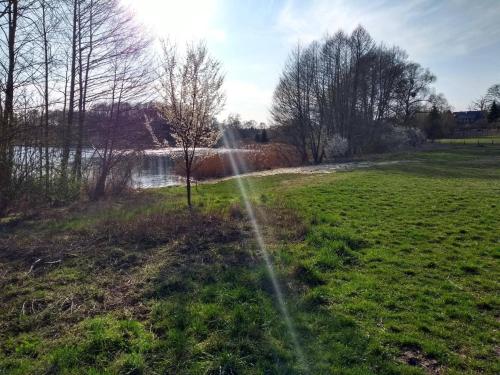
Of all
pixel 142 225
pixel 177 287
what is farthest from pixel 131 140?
pixel 177 287

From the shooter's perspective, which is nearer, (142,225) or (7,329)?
(7,329)

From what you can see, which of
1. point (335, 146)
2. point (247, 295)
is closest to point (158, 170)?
point (335, 146)

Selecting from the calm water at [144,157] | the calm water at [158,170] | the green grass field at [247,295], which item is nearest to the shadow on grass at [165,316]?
the green grass field at [247,295]

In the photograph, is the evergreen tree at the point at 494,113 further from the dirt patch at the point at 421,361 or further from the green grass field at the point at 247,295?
the dirt patch at the point at 421,361

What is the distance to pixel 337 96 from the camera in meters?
33.5

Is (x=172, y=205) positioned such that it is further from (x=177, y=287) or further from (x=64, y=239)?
(x=177, y=287)

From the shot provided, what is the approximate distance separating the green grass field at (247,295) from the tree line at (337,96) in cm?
2320

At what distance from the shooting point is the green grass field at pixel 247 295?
9.59 ft

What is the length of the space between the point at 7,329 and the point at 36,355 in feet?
2.30

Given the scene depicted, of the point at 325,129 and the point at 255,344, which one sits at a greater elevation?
the point at 325,129

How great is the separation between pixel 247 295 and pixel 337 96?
3244 centimetres

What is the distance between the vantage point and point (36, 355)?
2979mm

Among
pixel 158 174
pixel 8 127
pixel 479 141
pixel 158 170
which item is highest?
pixel 479 141

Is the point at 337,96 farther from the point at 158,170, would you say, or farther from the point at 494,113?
the point at 494,113
